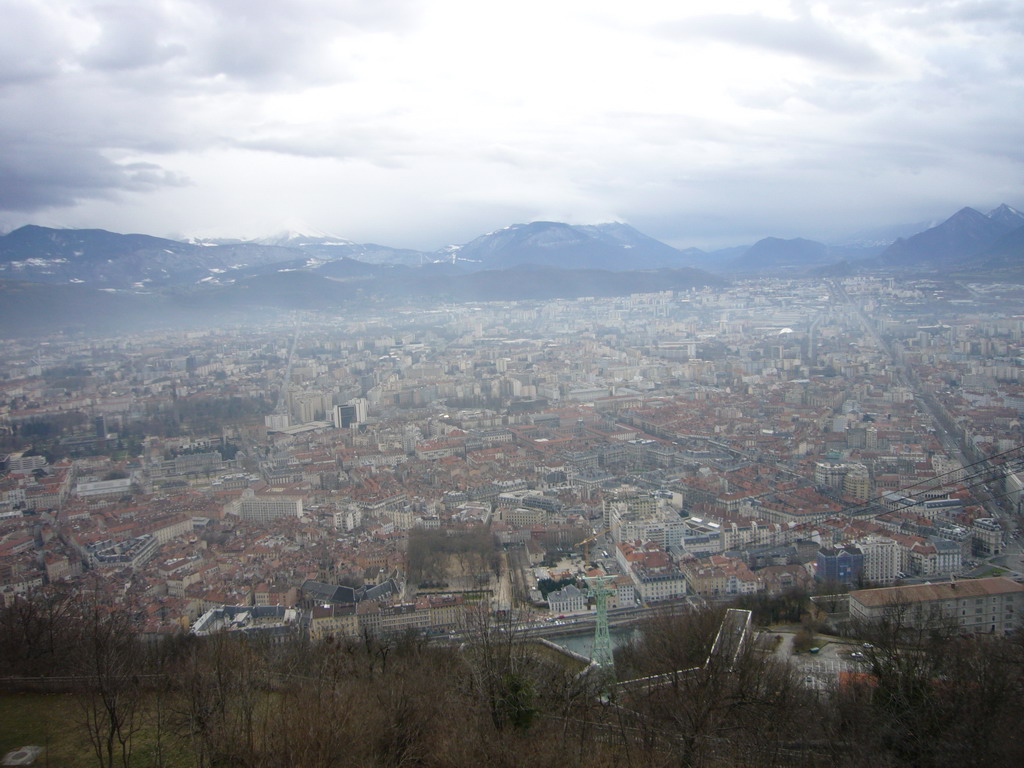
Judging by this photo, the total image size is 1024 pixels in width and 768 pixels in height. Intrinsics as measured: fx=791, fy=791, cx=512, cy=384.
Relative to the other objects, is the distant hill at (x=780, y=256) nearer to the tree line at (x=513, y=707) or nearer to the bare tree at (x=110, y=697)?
the tree line at (x=513, y=707)

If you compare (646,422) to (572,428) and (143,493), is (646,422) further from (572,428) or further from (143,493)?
(143,493)

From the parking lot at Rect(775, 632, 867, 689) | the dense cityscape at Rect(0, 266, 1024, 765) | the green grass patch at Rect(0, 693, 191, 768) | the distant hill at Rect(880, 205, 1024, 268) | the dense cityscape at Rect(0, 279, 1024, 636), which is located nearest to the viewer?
the green grass patch at Rect(0, 693, 191, 768)

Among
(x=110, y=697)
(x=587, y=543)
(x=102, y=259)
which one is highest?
(x=102, y=259)

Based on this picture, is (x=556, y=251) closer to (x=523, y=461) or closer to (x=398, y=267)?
(x=398, y=267)

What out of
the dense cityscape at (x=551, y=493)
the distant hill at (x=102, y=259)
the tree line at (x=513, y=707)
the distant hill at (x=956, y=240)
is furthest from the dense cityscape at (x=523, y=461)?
the distant hill at (x=102, y=259)

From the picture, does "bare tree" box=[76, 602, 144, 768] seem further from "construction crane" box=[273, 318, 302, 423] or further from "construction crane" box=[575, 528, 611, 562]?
"construction crane" box=[273, 318, 302, 423]

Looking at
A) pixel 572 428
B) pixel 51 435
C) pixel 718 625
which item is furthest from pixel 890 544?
pixel 51 435

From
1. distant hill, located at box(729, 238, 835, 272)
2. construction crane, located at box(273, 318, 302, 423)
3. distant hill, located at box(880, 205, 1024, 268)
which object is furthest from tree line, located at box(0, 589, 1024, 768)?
distant hill, located at box(729, 238, 835, 272)

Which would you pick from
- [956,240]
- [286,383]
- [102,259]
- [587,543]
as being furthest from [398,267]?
[587,543]

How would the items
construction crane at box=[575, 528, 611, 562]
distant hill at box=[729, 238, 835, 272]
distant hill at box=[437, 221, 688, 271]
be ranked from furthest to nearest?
distant hill at box=[437, 221, 688, 271], distant hill at box=[729, 238, 835, 272], construction crane at box=[575, 528, 611, 562]
